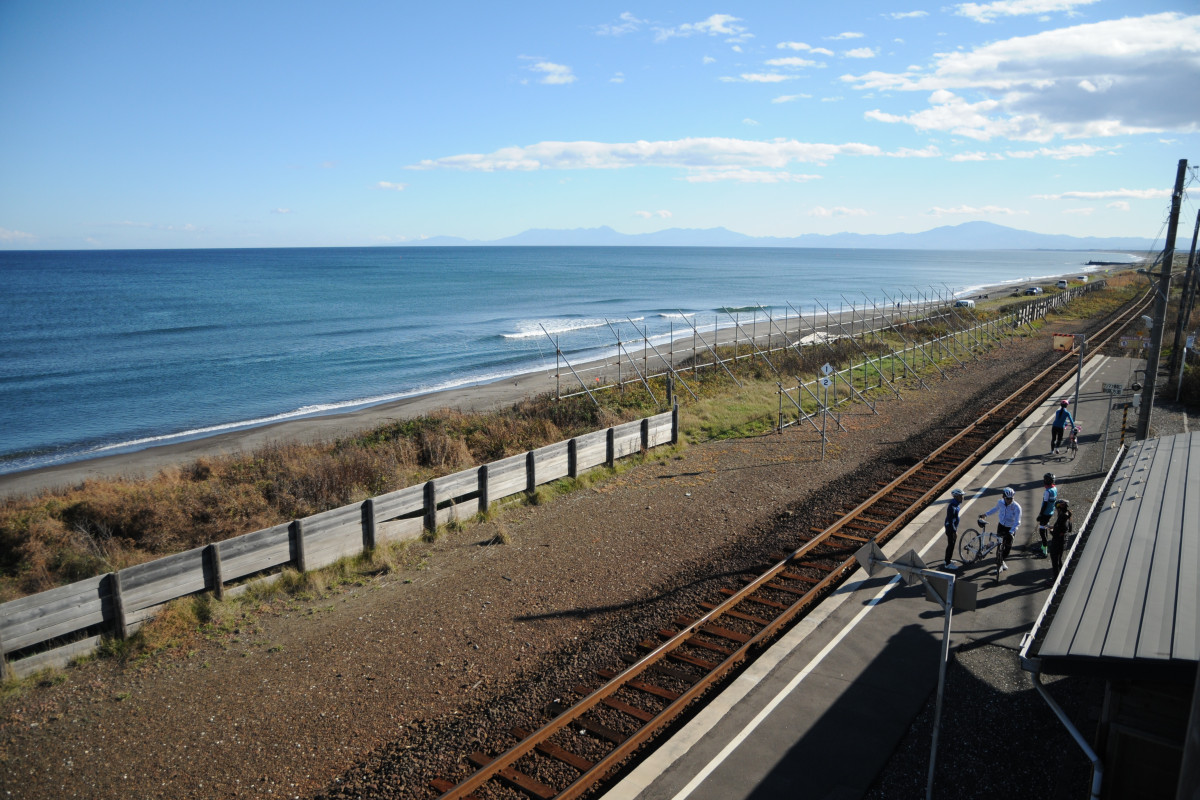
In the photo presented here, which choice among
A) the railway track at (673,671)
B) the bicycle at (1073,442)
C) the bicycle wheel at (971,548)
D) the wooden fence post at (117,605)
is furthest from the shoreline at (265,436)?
the bicycle at (1073,442)

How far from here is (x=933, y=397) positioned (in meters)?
28.7

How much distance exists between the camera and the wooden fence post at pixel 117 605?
33.2ft

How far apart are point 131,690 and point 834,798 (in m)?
8.67

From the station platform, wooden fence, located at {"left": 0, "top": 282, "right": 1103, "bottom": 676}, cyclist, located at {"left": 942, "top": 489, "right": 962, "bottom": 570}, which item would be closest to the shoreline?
wooden fence, located at {"left": 0, "top": 282, "right": 1103, "bottom": 676}

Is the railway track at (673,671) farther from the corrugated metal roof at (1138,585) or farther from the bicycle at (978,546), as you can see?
the corrugated metal roof at (1138,585)

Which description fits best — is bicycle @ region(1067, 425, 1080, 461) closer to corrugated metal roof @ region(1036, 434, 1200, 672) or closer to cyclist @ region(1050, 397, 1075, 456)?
cyclist @ region(1050, 397, 1075, 456)

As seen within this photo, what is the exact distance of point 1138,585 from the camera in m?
7.16

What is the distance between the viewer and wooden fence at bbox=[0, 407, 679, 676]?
9.54 metres

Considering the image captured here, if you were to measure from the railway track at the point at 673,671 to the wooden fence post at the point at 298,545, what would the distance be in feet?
19.7

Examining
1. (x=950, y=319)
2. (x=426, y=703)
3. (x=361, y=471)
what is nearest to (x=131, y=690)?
(x=426, y=703)

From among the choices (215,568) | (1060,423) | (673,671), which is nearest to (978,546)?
(673,671)

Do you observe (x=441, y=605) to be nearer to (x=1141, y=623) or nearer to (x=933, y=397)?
(x=1141, y=623)

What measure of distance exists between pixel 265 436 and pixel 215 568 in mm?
20438

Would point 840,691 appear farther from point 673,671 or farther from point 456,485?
point 456,485
